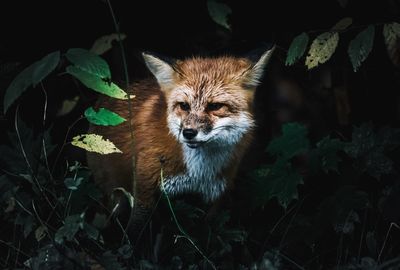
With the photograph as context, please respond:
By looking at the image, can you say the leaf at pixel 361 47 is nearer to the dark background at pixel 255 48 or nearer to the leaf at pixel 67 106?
the dark background at pixel 255 48

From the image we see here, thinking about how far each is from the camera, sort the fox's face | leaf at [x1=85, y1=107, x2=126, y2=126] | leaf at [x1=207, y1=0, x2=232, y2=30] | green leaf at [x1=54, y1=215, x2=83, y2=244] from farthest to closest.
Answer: the fox's face, leaf at [x1=207, y1=0, x2=232, y2=30], leaf at [x1=85, y1=107, x2=126, y2=126], green leaf at [x1=54, y1=215, x2=83, y2=244]

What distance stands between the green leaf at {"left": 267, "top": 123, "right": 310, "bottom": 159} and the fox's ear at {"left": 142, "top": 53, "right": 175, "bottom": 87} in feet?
3.08

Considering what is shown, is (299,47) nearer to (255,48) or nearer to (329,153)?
(329,153)

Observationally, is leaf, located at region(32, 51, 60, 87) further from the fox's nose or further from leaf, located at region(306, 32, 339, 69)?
leaf, located at region(306, 32, 339, 69)

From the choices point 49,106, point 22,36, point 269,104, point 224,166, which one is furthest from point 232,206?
point 22,36

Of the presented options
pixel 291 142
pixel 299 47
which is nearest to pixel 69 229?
pixel 299 47

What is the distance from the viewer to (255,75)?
441 cm

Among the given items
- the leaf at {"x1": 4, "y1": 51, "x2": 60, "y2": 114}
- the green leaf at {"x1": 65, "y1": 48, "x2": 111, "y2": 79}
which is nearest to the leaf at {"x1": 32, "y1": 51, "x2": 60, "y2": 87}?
the leaf at {"x1": 4, "y1": 51, "x2": 60, "y2": 114}

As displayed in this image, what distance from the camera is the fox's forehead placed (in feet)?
14.4

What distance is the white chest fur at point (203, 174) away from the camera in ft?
14.3

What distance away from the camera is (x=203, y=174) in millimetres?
4406

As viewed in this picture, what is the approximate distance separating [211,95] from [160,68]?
0.44 meters

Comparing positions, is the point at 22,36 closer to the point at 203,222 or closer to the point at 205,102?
the point at 205,102

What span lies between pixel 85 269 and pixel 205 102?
161 centimetres
